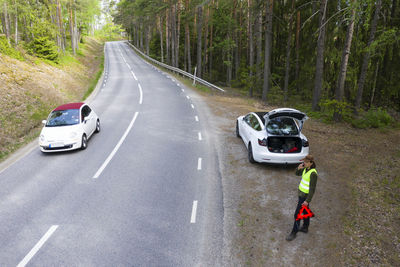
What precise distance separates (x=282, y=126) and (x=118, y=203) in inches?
239

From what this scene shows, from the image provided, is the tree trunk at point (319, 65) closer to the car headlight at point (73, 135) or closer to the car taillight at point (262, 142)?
the car taillight at point (262, 142)

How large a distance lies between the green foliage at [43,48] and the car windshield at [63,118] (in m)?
20.0

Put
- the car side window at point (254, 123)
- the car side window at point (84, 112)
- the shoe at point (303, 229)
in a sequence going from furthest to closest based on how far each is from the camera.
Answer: the car side window at point (84, 112) → the car side window at point (254, 123) → the shoe at point (303, 229)

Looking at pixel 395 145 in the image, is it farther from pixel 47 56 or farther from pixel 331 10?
pixel 47 56

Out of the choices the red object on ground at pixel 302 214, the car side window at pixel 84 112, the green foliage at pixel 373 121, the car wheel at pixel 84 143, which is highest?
the car side window at pixel 84 112

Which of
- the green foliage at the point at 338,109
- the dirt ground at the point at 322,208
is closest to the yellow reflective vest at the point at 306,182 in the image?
the dirt ground at the point at 322,208

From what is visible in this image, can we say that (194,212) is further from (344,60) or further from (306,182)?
(344,60)

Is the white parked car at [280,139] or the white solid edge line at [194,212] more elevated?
the white parked car at [280,139]

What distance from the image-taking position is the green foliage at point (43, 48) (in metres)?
27.5

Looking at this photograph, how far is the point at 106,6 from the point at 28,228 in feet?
433

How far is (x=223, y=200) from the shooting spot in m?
7.62

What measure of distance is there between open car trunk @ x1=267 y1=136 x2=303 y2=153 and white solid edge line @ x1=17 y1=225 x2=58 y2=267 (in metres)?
6.81

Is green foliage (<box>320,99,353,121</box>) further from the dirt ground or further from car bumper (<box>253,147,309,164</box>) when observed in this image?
car bumper (<box>253,147,309,164</box>)

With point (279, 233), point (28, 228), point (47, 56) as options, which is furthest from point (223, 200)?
point (47, 56)
